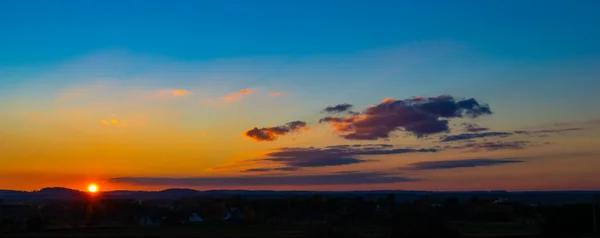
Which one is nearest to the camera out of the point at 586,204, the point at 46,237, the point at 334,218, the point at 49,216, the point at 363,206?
the point at 46,237

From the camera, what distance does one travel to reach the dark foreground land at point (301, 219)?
64.2 m

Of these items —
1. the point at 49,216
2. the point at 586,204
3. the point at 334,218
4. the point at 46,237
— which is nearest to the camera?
the point at 46,237

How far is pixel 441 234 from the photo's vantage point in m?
54.5

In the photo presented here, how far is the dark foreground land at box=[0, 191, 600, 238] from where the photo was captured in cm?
6419

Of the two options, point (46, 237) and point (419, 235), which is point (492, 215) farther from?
point (46, 237)

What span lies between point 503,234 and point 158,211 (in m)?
60.3

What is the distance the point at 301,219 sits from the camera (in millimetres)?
105000

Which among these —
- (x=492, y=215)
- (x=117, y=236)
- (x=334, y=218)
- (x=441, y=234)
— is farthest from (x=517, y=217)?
(x=117, y=236)

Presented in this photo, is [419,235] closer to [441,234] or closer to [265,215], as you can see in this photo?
[441,234]

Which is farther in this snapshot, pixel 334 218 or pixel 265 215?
pixel 265 215

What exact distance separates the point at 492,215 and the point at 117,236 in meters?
55.2

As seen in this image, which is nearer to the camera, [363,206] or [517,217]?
[517,217]

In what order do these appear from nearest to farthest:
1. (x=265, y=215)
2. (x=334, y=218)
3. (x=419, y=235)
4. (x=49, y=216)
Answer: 1. (x=419, y=235)
2. (x=334, y=218)
3. (x=49, y=216)
4. (x=265, y=215)

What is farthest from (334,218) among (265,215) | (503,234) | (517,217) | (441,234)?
(441,234)
